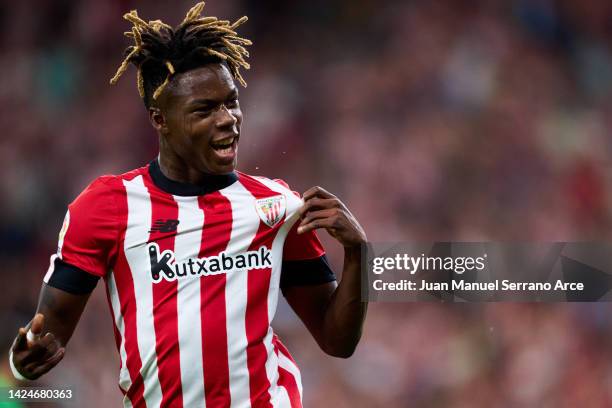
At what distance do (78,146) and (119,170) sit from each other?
14.2 inches

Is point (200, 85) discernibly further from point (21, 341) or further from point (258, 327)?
point (21, 341)

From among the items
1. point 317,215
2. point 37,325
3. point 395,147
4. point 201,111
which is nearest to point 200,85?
point 201,111

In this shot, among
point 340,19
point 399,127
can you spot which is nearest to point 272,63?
point 340,19

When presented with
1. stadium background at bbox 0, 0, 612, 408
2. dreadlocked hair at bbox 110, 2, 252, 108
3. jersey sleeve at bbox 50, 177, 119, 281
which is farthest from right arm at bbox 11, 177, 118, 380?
stadium background at bbox 0, 0, 612, 408

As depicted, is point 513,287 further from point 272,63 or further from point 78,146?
point 78,146

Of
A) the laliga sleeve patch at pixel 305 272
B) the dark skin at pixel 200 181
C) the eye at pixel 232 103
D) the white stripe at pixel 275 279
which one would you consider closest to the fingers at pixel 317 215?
the dark skin at pixel 200 181

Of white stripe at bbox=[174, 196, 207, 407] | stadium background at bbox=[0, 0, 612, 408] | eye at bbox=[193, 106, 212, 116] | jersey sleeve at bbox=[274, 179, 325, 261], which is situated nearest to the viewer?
white stripe at bbox=[174, 196, 207, 407]

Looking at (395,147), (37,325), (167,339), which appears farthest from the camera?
(395,147)

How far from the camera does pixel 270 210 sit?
2.46m

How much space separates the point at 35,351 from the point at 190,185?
1.94ft

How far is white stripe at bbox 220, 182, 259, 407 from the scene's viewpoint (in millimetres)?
2311

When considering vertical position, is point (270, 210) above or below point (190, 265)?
above

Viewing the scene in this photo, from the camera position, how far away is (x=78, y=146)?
601 centimetres

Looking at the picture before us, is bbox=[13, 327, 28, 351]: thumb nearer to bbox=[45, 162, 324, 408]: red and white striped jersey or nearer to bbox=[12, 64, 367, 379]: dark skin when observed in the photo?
bbox=[12, 64, 367, 379]: dark skin
